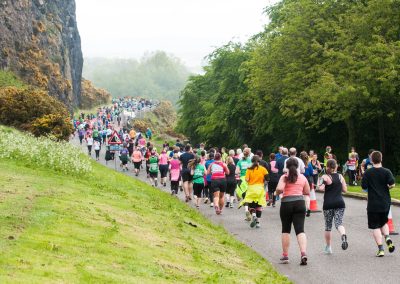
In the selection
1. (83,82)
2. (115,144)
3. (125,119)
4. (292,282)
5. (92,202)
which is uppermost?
(83,82)

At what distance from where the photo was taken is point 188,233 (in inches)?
580

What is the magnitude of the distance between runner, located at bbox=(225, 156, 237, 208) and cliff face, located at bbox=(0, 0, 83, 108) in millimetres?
44495

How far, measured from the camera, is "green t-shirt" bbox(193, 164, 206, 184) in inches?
855

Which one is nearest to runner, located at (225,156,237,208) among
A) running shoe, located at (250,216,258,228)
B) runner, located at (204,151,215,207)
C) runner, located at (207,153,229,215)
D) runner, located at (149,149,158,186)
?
runner, located at (204,151,215,207)

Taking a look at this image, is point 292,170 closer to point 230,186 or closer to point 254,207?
point 254,207

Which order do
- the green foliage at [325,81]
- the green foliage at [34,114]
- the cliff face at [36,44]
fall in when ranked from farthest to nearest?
the cliff face at [36,44] < the green foliage at [34,114] < the green foliage at [325,81]

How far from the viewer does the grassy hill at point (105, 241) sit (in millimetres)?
8742

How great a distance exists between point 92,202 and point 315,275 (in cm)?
628

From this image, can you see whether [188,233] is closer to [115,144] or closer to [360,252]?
[360,252]

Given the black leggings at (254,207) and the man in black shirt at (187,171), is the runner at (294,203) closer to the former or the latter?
the black leggings at (254,207)

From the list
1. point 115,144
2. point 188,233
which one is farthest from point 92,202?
point 115,144

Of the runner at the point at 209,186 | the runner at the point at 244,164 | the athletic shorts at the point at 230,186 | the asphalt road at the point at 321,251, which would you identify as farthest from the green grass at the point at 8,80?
the asphalt road at the point at 321,251

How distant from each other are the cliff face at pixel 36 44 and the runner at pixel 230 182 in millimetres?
44495

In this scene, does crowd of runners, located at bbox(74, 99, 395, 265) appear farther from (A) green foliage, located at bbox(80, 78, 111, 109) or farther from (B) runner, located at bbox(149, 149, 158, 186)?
(A) green foliage, located at bbox(80, 78, 111, 109)
